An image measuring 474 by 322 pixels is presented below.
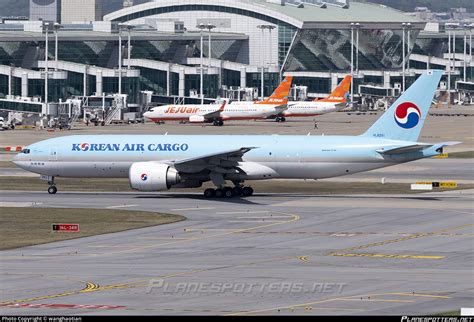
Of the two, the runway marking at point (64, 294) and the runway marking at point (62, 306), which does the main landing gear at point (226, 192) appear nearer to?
the runway marking at point (64, 294)

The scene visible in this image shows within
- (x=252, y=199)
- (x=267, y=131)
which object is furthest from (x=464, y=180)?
(x=267, y=131)

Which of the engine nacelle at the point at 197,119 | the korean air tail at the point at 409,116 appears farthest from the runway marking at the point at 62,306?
the engine nacelle at the point at 197,119

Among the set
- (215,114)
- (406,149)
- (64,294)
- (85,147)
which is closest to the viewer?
(64,294)

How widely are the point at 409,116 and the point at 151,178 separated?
54.7 feet

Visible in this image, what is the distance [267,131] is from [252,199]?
263 ft

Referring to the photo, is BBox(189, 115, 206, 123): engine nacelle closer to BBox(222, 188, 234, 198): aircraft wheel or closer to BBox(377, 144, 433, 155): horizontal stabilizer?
BBox(222, 188, 234, 198): aircraft wheel

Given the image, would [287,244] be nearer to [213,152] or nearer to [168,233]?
[168,233]

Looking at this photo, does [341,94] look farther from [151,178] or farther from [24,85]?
[151,178]

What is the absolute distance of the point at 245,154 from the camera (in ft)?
245

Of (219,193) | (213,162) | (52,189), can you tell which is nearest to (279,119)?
(52,189)

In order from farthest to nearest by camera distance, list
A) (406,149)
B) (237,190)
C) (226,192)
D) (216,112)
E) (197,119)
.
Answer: (197,119)
(216,112)
(237,190)
(226,192)
(406,149)

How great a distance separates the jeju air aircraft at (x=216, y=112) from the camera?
172 m

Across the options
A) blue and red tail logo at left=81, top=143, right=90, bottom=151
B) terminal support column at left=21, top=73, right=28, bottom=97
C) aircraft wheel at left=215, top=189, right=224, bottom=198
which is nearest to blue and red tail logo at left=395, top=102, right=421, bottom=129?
aircraft wheel at left=215, top=189, right=224, bottom=198

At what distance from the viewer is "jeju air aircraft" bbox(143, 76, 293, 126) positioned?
172500 millimetres
